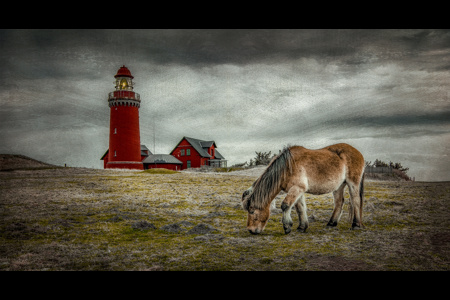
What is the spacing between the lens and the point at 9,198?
7.46 metres

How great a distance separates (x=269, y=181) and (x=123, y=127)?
2108 cm

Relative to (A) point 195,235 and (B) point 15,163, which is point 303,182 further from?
(B) point 15,163

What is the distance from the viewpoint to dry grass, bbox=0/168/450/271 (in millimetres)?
3857

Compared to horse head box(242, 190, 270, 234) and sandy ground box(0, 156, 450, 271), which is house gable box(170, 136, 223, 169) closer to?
sandy ground box(0, 156, 450, 271)

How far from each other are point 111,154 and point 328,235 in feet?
71.3

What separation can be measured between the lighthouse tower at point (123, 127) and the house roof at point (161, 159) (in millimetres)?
4414

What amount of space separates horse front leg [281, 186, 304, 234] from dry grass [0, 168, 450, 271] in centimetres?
18

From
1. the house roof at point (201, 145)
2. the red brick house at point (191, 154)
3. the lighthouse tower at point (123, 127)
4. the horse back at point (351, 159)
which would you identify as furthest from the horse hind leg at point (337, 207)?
the house roof at point (201, 145)

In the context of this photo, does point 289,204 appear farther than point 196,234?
No

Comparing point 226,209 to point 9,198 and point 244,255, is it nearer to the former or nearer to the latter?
point 244,255

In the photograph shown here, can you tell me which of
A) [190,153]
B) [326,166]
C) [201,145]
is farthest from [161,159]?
[326,166]

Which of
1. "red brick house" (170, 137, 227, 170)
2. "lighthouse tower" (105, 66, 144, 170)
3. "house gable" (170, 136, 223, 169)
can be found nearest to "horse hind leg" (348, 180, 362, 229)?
"lighthouse tower" (105, 66, 144, 170)

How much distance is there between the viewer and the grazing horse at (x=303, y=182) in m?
5.02

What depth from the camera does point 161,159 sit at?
2888 centimetres
